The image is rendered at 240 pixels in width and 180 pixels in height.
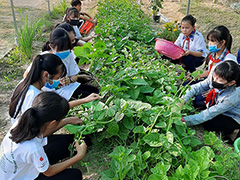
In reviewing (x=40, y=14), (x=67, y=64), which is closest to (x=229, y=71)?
(x=67, y=64)

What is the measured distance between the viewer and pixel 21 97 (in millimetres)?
2016

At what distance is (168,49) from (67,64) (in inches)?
53.6

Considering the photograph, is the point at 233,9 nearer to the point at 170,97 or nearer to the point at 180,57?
the point at 180,57

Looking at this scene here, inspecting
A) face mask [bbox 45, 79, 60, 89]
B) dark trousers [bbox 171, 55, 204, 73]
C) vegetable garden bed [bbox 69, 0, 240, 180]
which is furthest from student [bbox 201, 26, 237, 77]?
face mask [bbox 45, 79, 60, 89]

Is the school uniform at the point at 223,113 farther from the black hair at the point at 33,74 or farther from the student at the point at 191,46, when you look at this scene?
the black hair at the point at 33,74

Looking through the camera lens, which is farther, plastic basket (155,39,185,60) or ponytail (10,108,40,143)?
plastic basket (155,39,185,60)

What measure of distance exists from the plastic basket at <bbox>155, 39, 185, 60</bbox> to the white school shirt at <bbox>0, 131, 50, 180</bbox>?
2186 millimetres

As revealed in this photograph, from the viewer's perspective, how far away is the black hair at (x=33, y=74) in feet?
6.59

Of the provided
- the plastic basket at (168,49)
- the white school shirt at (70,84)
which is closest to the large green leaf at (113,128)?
the white school shirt at (70,84)

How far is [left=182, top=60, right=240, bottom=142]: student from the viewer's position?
7.68ft

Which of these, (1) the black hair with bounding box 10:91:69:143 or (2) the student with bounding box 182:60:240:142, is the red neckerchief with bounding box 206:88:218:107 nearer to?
(2) the student with bounding box 182:60:240:142

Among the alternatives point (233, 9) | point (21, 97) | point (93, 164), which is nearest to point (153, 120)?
point (93, 164)

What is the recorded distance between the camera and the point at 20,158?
5.16 ft

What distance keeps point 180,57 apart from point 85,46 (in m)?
Answer: 1.47
